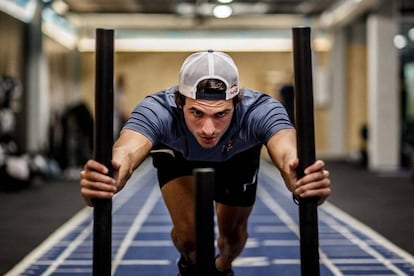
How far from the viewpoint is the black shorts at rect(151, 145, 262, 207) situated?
2988 millimetres

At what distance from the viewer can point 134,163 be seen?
7.51 ft

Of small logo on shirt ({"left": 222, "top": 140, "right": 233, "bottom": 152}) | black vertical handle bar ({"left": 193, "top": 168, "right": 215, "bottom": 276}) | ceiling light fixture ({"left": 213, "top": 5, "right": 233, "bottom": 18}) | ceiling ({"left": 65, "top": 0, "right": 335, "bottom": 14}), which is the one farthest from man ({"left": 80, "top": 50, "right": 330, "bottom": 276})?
ceiling light fixture ({"left": 213, "top": 5, "right": 233, "bottom": 18})

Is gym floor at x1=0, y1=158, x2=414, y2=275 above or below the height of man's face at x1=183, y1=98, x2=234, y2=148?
below

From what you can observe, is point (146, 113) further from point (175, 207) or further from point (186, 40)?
point (186, 40)

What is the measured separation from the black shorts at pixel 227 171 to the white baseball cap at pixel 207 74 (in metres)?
0.62

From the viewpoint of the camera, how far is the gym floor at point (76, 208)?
5062 millimetres

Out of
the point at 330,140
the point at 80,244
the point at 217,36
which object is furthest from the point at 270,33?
the point at 80,244

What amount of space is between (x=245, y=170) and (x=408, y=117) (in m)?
9.09

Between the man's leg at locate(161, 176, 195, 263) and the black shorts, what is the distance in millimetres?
34

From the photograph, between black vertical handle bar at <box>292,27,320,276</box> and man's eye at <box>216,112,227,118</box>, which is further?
man's eye at <box>216,112,227,118</box>

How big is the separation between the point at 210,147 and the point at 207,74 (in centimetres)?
40

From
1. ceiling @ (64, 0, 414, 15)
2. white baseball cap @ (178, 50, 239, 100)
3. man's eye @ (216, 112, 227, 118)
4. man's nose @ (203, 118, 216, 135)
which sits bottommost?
man's nose @ (203, 118, 216, 135)

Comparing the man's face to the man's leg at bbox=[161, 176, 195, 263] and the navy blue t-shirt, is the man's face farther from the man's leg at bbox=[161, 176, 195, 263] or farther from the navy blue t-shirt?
the man's leg at bbox=[161, 176, 195, 263]

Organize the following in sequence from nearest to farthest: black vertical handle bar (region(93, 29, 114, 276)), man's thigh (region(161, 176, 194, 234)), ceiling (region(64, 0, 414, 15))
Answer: black vertical handle bar (region(93, 29, 114, 276)) → man's thigh (region(161, 176, 194, 234)) → ceiling (region(64, 0, 414, 15))
